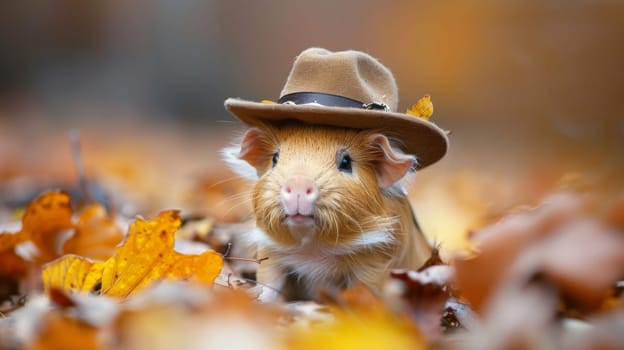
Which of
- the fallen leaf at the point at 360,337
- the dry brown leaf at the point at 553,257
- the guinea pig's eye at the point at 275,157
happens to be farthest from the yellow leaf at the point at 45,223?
the dry brown leaf at the point at 553,257

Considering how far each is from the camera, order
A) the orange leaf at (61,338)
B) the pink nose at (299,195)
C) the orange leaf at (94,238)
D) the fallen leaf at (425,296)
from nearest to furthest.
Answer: the orange leaf at (61,338) → the fallen leaf at (425,296) → the pink nose at (299,195) → the orange leaf at (94,238)

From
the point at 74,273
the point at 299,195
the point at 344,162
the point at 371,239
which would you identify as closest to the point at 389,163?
the point at 344,162

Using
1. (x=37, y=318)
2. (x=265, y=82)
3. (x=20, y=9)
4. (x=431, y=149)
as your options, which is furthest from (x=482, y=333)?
(x=20, y=9)

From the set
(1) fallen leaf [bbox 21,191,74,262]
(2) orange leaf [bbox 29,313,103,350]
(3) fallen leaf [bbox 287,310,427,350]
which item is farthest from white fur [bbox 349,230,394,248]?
(1) fallen leaf [bbox 21,191,74,262]

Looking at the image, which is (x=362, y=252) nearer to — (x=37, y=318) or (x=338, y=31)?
(x=37, y=318)

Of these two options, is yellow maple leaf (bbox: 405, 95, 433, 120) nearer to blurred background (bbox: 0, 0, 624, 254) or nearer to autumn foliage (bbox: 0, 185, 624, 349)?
autumn foliage (bbox: 0, 185, 624, 349)

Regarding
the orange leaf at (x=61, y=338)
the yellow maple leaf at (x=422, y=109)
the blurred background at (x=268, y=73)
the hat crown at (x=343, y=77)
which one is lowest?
the orange leaf at (x=61, y=338)

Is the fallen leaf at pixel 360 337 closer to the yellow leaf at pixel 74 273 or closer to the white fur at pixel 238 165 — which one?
the yellow leaf at pixel 74 273
